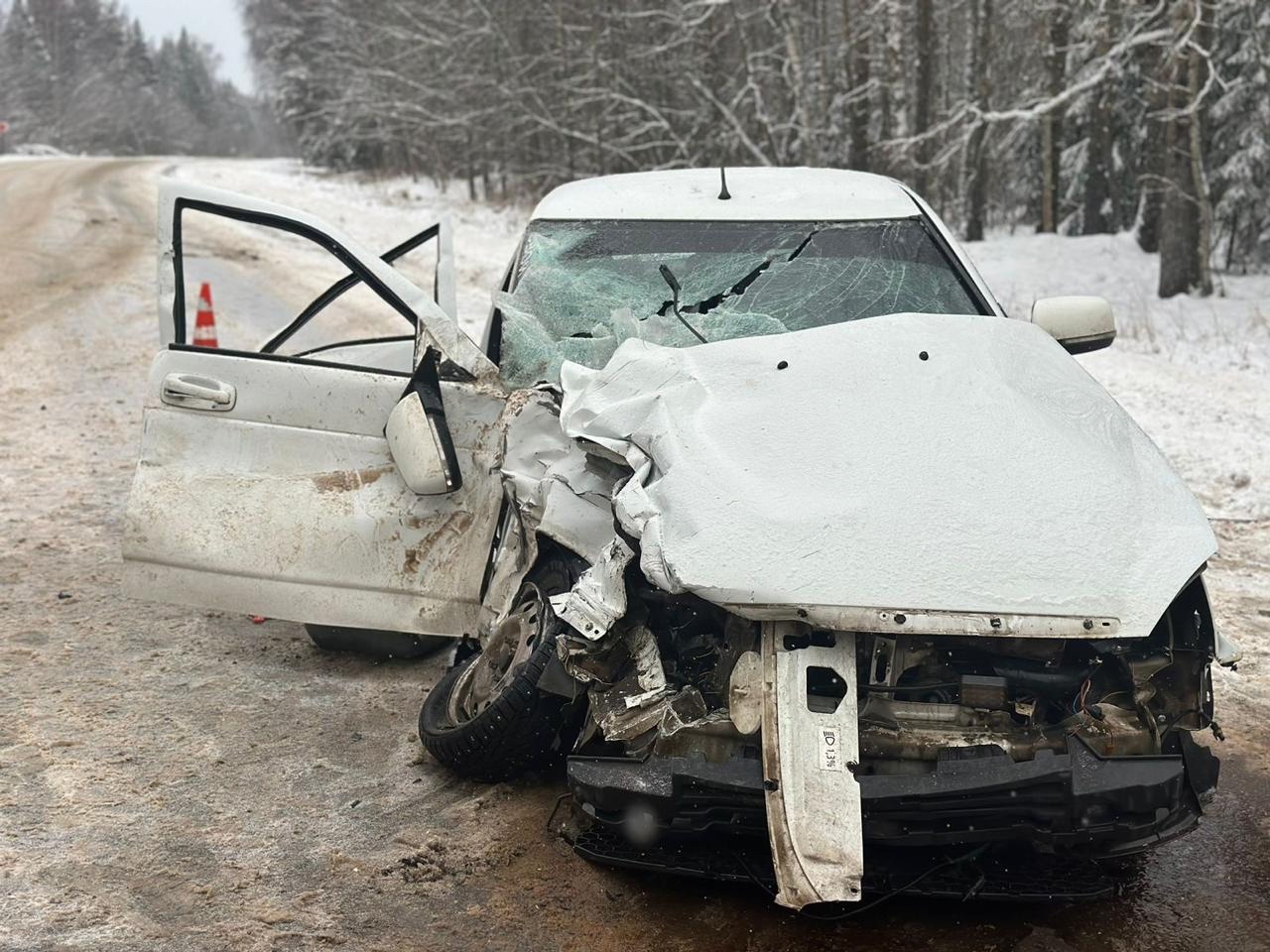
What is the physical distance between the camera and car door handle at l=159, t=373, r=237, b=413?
14.0 feet

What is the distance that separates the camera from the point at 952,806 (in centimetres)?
254

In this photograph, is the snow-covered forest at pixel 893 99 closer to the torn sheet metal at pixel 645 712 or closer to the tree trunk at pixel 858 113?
the tree trunk at pixel 858 113

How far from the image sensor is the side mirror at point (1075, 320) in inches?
164

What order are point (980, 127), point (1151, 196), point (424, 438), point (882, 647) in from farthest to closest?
point (980, 127), point (1151, 196), point (424, 438), point (882, 647)

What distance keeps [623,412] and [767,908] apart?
131 cm

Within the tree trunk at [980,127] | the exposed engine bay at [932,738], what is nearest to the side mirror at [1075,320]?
the exposed engine bay at [932,738]

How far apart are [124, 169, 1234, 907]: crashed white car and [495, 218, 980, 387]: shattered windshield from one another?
0.02 metres

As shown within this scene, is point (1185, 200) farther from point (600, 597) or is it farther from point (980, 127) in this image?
point (600, 597)

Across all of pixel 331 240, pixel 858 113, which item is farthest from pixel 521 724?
pixel 858 113

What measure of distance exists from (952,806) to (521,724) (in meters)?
1.21

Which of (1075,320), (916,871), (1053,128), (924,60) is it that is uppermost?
(924,60)

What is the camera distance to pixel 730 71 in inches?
952

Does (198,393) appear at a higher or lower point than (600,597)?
higher

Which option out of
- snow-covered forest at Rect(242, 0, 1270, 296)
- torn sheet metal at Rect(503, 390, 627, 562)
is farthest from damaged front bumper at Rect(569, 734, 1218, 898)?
snow-covered forest at Rect(242, 0, 1270, 296)
